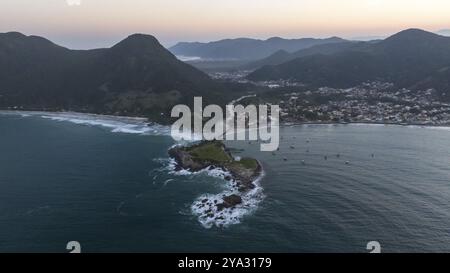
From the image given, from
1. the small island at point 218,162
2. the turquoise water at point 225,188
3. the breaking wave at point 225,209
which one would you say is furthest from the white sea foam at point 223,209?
the small island at point 218,162

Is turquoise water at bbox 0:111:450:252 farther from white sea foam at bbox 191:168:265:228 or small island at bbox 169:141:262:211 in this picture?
small island at bbox 169:141:262:211

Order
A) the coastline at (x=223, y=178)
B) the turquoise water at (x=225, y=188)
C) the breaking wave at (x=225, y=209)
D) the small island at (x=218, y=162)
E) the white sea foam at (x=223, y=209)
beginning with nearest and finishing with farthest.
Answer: the turquoise water at (x=225, y=188), the white sea foam at (x=223, y=209), the breaking wave at (x=225, y=209), the coastline at (x=223, y=178), the small island at (x=218, y=162)

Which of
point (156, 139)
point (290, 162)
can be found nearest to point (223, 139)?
point (156, 139)

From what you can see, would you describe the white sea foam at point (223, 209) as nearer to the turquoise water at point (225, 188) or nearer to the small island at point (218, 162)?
the turquoise water at point (225, 188)

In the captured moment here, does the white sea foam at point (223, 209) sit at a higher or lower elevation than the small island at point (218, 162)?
lower

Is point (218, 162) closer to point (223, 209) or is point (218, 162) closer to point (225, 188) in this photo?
point (225, 188)

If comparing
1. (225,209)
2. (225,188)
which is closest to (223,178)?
(225,188)

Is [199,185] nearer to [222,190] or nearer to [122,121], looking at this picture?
[222,190]
